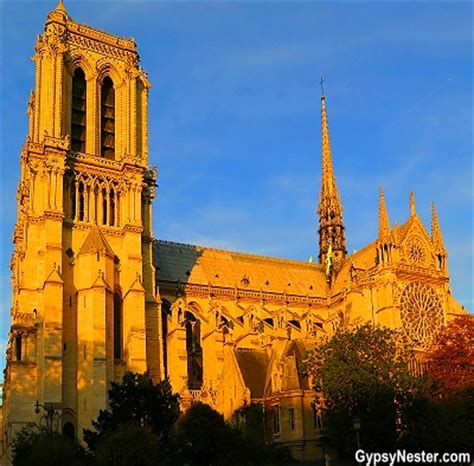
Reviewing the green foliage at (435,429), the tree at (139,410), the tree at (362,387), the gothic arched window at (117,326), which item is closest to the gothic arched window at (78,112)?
the gothic arched window at (117,326)

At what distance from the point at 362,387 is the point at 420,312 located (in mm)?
29403

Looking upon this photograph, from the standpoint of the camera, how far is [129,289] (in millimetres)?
62469

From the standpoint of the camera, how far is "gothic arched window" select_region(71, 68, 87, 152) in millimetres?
68750

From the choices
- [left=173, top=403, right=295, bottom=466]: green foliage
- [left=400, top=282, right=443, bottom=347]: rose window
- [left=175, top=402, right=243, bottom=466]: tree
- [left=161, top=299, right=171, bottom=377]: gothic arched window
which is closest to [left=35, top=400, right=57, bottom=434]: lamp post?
[left=173, top=403, right=295, bottom=466]: green foliage

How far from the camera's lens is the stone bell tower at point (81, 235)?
190 ft

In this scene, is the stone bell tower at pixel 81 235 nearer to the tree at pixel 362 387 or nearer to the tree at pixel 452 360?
the tree at pixel 362 387

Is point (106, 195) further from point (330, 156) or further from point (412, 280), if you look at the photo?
point (330, 156)

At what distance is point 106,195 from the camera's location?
6644 centimetres

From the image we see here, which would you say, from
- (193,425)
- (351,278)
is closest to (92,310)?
(193,425)

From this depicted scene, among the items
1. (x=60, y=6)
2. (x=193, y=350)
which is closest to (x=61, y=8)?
(x=60, y=6)

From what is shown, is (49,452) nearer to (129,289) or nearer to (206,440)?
(206,440)

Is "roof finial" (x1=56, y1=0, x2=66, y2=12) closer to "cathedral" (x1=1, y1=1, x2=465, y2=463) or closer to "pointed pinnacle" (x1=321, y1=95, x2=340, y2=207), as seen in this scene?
"cathedral" (x1=1, y1=1, x2=465, y2=463)

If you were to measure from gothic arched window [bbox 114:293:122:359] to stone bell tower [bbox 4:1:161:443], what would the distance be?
0.09m

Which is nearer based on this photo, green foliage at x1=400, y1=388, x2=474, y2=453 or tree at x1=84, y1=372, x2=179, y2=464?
green foliage at x1=400, y1=388, x2=474, y2=453
